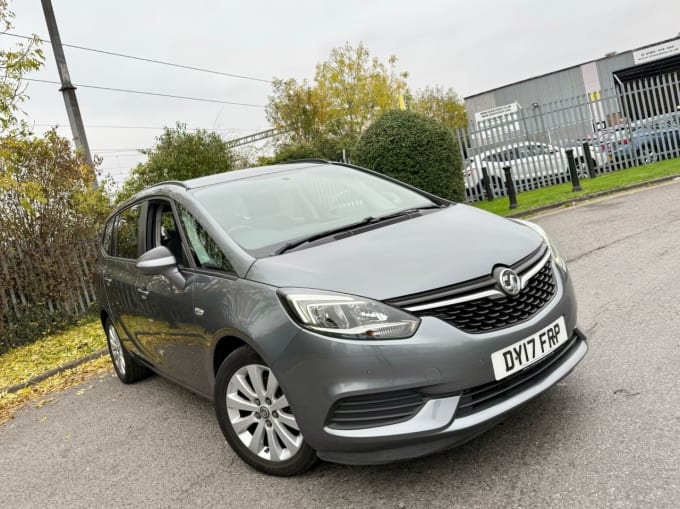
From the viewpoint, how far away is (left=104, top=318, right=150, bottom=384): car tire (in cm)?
538

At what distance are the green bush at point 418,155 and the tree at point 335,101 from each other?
623 inches

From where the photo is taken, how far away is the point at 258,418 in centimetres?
314

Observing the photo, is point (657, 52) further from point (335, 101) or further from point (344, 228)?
point (344, 228)

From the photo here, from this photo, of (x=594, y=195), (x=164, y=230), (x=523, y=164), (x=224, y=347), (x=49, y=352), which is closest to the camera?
(x=224, y=347)

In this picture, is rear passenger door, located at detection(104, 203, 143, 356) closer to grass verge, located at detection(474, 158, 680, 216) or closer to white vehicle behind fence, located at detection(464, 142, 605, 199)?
grass verge, located at detection(474, 158, 680, 216)

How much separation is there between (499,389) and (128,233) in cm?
331

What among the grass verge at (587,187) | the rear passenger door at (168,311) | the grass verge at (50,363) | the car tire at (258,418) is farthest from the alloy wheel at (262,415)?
the grass verge at (587,187)

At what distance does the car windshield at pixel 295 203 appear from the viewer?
351 cm

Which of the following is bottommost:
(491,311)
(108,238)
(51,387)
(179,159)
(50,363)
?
(51,387)

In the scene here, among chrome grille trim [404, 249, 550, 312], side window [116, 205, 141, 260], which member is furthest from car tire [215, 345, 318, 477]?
side window [116, 205, 141, 260]

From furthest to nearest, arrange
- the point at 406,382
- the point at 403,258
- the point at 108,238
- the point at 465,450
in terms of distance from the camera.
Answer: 1. the point at 108,238
2. the point at 465,450
3. the point at 403,258
4. the point at 406,382

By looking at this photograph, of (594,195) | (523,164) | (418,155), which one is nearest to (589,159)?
(523,164)

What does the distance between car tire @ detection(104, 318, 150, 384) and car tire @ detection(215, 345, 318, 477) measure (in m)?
2.23

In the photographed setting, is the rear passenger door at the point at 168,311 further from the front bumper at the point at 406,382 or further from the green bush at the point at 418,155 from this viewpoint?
the green bush at the point at 418,155
